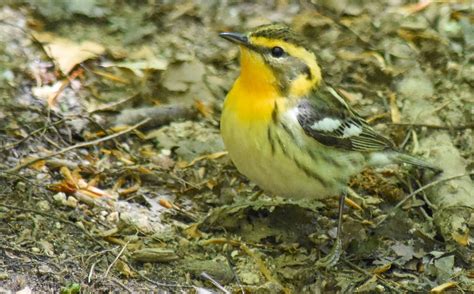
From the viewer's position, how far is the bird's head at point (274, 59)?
4.35 meters

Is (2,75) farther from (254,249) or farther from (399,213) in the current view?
(399,213)

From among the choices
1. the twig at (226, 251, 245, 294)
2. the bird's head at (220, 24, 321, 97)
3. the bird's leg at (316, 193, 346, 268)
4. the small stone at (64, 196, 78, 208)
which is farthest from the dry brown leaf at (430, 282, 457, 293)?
the small stone at (64, 196, 78, 208)

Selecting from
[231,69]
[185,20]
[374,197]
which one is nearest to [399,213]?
[374,197]

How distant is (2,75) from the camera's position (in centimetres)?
550

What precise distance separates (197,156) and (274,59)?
122 centimetres

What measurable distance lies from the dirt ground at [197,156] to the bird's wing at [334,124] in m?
0.43

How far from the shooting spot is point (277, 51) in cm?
441

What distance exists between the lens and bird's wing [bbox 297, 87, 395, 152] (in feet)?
14.7

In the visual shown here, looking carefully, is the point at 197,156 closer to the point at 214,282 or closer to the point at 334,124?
the point at 334,124

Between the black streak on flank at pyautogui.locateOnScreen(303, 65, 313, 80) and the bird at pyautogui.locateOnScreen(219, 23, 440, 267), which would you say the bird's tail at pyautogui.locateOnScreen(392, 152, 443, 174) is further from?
the black streak on flank at pyautogui.locateOnScreen(303, 65, 313, 80)

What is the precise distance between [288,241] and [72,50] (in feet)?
7.41

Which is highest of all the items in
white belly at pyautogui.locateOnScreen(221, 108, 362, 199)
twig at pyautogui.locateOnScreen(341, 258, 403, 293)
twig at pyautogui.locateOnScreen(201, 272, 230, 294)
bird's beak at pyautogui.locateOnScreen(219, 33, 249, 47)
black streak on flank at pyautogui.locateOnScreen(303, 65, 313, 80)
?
bird's beak at pyautogui.locateOnScreen(219, 33, 249, 47)

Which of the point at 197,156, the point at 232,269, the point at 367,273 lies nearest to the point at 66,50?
the point at 197,156

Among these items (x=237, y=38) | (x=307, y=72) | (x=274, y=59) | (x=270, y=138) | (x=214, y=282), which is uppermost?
(x=237, y=38)
